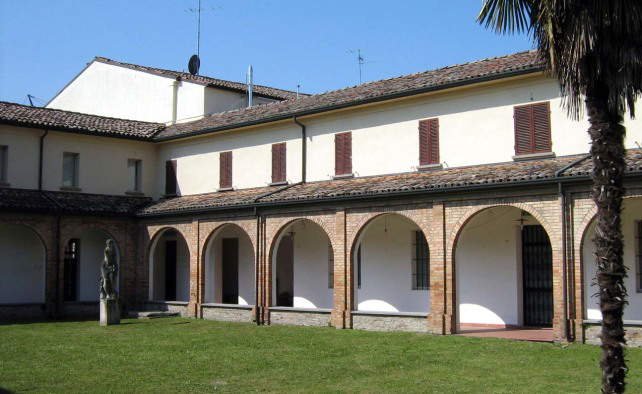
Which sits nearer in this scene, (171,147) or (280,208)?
(280,208)

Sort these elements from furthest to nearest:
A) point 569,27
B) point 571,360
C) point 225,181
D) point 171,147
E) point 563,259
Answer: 1. point 171,147
2. point 225,181
3. point 563,259
4. point 571,360
5. point 569,27

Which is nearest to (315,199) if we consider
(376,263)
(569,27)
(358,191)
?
(358,191)

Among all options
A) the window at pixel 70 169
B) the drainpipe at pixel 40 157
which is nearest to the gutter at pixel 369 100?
the window at pixel 70 169

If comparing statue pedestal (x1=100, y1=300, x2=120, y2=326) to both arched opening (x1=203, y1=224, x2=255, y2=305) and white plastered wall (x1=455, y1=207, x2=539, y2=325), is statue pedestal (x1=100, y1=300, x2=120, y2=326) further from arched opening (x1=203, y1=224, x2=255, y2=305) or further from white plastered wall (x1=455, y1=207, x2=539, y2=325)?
white plastered wall (x1=455, y1=207, x2=539, y2=325)

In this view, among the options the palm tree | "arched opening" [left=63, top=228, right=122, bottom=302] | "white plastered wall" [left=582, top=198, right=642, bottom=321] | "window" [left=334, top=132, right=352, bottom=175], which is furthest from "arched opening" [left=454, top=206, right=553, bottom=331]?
"arched opening" [left=63, top=228, right=122, bottom=302]

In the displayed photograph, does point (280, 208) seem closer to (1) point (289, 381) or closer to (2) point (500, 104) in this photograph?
(2) point (500, 104)

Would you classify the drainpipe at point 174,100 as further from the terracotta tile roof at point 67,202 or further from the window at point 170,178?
the terracotta tile roof at point 67,202

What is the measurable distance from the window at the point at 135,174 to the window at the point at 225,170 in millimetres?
3642

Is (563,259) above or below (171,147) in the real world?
below

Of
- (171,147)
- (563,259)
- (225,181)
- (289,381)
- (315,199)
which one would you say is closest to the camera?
(289,381)

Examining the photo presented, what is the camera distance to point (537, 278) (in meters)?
20.1

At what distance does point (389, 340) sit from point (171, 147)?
1387 centimetres

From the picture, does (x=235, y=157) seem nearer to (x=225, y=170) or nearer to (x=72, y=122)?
(x=225, y=170)

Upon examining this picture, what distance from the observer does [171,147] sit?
1135 inches
